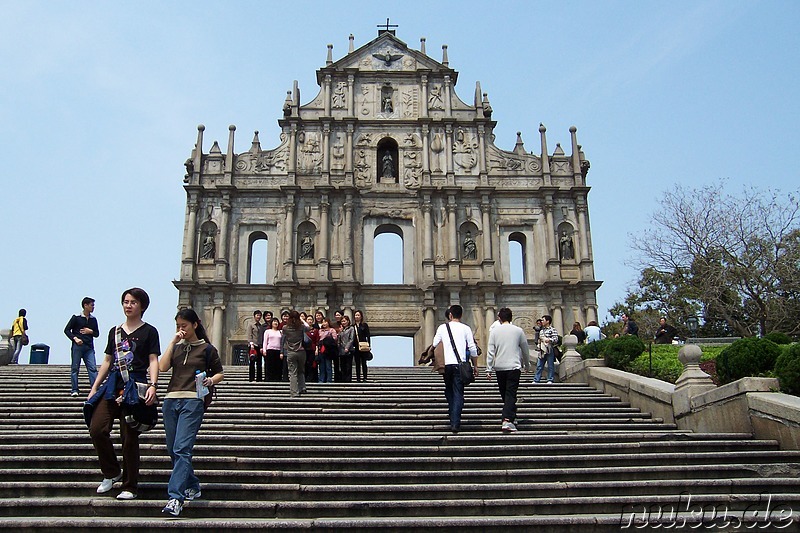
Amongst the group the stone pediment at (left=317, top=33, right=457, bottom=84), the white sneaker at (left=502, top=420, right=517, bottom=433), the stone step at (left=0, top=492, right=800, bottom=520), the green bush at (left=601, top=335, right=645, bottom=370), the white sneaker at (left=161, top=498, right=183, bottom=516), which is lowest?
the stone step at (left=0, top=492, right=800, bottom=520)

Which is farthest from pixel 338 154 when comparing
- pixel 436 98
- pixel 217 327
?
pixel 217 327

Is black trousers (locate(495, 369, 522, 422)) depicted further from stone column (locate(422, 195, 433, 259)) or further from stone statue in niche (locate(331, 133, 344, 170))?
stone statue in niche (locate(331, 133, 344, 170))

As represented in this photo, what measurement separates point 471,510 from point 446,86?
81.3 ft

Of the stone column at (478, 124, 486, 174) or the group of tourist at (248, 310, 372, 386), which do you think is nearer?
the group of tourist at (248, 310, 372, 386)

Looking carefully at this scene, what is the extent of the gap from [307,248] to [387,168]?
4.87m

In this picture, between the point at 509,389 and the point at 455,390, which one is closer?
the point at 455,390

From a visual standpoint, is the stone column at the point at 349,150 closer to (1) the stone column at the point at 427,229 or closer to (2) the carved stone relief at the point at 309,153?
(2) the carved stone relief at the point at 309,153

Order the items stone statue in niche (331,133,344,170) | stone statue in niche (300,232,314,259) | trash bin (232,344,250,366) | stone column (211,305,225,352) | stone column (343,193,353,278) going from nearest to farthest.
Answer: stone column (211,305,225,352) < trash bin (232,344,250,366) < stone column (343,193,353,278) < stone statue in niche (300,232,314,259) < stone statue in niche (331,133,344,170)

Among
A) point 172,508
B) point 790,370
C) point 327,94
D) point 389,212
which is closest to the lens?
point 172,508

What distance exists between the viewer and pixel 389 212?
2670cm

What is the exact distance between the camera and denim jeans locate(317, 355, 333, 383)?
44.0 feet

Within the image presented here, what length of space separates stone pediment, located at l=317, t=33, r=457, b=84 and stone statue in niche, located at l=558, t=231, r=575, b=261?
8.53 m

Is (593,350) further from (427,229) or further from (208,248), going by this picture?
(208,248)

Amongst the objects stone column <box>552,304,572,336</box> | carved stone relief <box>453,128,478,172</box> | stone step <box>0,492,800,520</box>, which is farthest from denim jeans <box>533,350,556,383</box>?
carved stone relief <box>453,128,478,172</box>
